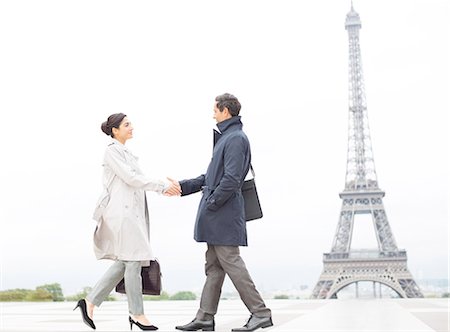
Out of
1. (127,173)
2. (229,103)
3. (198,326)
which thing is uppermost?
(229,103)

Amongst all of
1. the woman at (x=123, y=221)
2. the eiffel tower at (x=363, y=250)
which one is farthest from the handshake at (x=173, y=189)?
the eiffel tower at (x=363, y=250)

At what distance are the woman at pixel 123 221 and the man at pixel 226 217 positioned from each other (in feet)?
1.29

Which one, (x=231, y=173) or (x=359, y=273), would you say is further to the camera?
(x=359, y=273)

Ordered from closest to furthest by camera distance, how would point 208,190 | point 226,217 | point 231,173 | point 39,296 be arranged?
point 231,173, point 226,217, point 208,190, point 39,296

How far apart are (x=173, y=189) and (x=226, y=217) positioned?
1.85ft

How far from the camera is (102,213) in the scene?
5.12 m

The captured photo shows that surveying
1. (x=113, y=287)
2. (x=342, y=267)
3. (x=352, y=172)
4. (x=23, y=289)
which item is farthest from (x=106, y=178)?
(x=352, y=172)

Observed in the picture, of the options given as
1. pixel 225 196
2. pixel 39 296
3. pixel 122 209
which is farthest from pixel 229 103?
pixel 39 296

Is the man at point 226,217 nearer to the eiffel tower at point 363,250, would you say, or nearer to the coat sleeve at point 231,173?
the coat sleeve at point 231,173

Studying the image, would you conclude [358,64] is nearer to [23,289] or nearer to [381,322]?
[23,289]

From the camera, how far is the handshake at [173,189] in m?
5.22

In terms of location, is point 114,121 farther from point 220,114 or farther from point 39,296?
point 39,296

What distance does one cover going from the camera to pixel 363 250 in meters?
40.2

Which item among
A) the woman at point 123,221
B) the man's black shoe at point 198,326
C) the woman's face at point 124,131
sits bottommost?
the man's black shoe at point 198,326
